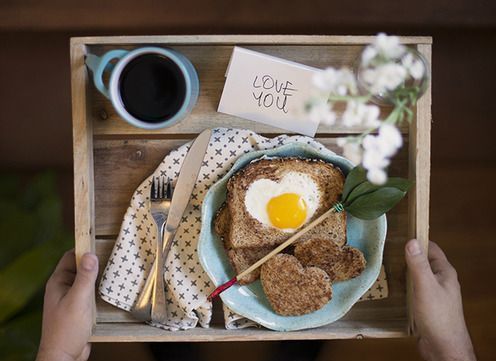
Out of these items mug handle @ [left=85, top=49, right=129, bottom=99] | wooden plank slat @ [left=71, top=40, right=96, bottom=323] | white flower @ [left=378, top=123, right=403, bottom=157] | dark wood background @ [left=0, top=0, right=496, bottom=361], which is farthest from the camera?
dark wood background @ [left=0, top=0, right=496, bottom=361]

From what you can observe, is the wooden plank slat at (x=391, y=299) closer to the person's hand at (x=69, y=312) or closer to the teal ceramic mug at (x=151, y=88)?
the person's hand at (x=69, y=312)

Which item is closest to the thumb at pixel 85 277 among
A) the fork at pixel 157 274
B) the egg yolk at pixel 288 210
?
the fork at pixel 157 274

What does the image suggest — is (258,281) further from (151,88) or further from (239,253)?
(151,88)

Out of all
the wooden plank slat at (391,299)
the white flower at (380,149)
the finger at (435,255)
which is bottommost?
the wooden plank slat at (391,299)

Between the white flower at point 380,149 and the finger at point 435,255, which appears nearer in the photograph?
the white flower at point 380,149

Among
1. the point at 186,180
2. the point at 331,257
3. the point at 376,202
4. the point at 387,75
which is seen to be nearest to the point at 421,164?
the point at 376,202

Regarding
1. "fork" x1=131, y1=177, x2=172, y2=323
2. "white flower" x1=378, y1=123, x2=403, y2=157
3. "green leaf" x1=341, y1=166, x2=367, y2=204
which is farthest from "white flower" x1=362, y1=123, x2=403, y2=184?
"fork" x1=131, y1=177, x2=172, y2=323

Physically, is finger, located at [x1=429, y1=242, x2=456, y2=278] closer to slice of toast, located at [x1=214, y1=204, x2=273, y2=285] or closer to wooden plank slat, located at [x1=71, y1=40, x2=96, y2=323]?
slice of toast, located at [x1=214, y1=204, x2=273, y2=285]
